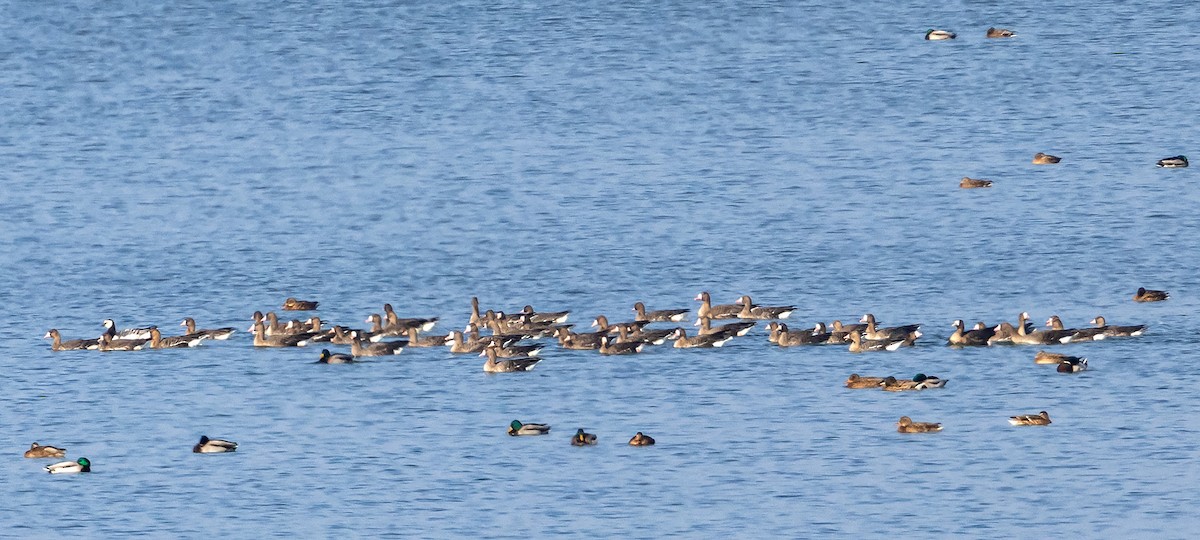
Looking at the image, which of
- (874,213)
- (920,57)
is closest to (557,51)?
(920,57)

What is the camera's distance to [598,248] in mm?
53688

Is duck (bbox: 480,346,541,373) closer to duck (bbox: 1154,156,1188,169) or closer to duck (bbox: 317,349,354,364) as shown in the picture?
duck (bbox: 317,349,354,364)

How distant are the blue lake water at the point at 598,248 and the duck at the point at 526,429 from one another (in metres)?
0.17

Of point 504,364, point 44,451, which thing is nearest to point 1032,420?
point 504,364

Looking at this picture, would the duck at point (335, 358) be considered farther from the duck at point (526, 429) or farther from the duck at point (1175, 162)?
the duck at point (1175, 162)

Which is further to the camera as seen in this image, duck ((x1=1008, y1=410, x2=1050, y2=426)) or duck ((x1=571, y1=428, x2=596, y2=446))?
duck ((x1=1008, y1=410, x2=1050, y2=426))

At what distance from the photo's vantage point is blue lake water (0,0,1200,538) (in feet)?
118

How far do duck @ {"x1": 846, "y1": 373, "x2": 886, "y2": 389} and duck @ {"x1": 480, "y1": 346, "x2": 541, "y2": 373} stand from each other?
5244mm

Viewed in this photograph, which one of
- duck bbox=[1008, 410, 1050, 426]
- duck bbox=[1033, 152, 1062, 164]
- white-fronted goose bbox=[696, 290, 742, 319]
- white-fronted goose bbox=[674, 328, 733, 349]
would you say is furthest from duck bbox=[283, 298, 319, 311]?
duck bbox=[1033, 152, 1062, 164]

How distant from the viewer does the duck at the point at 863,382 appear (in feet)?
136

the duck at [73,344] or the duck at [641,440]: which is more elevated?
the duck at [73,344]

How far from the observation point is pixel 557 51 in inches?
3135

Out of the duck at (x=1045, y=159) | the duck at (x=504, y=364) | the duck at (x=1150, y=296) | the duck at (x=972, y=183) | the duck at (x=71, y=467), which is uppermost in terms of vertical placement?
the duck at (x=1045, y=159)

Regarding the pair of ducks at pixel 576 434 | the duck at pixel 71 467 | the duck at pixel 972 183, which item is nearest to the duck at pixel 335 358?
the pair of ducks at pixel 576 434
